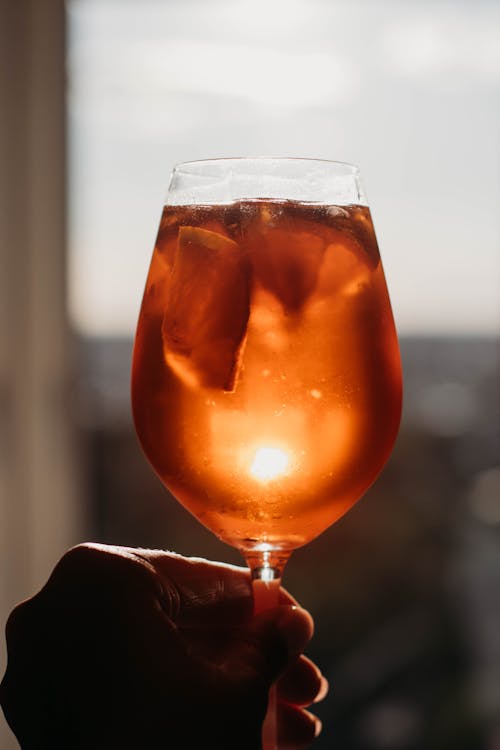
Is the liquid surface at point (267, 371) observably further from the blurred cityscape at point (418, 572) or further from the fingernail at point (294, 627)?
the blurred cityscape at point (418, 572)

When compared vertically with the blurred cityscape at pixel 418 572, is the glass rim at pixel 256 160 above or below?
above

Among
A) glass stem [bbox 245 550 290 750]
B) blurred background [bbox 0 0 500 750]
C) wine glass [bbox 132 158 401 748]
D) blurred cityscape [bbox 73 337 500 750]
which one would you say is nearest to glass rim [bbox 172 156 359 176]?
wine glass [bbox 132 158 401 748]

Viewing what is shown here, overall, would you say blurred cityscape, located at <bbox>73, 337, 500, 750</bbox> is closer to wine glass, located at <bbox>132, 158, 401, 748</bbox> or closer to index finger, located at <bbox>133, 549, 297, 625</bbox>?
index finger, located at <bbox>133, 549, 297, 625</bbox>

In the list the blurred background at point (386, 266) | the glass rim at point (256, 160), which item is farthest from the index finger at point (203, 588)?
the blurred background at point (386, 266)

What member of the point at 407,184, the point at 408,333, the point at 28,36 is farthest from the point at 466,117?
the point at 28,36

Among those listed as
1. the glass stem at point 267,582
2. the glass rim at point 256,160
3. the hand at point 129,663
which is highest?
the glass rim at point 256,160

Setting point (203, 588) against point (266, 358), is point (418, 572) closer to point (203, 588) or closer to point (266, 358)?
point (203, 588)

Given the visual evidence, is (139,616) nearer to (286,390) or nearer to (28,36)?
(286,390)
